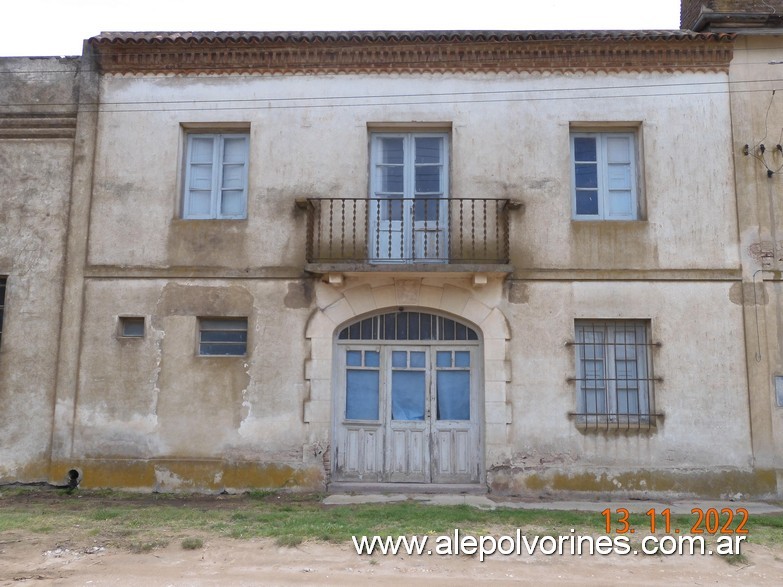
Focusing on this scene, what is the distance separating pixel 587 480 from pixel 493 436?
138 cm

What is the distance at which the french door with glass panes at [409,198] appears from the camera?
10586 mm

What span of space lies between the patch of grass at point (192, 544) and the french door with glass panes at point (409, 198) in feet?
15.5

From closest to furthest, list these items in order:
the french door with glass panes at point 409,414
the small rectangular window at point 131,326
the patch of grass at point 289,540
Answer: the patch of grass at point 289,540
the french door with glass panes at point 409,414
the small rectangular window at point 131,326

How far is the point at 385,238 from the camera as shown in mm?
10664

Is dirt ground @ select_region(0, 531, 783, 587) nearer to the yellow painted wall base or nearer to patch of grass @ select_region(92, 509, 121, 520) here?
patch of grass @ select_region(92, 509, 121, 520)

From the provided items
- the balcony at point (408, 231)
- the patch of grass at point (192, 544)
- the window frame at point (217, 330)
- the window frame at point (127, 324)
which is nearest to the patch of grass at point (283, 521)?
the patch of grass at point (192, 544)

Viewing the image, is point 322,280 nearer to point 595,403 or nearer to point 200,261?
point 200,261

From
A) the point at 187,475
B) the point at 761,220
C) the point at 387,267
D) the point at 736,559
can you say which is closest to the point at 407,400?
the point at 387,267

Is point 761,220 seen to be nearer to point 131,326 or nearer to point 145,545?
point 145,545

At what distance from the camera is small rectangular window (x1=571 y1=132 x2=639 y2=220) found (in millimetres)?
10703

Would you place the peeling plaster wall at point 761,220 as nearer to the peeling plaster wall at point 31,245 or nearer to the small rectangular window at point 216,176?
the small rectangular window at point 216,176

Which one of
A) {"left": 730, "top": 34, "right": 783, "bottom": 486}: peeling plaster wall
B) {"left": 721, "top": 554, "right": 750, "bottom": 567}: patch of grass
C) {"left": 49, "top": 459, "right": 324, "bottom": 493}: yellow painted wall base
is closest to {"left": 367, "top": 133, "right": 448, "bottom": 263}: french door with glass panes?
{"left": 49, "top": 459, "right": 324, "bottom": 493}: yellow painted wall base

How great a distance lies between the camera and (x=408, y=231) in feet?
34.9

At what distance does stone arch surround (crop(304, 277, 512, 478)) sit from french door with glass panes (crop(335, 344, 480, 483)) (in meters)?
0.31
